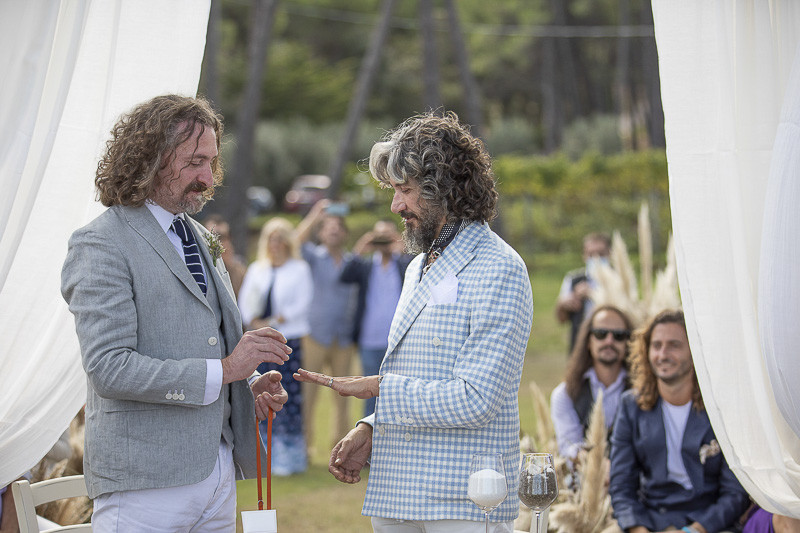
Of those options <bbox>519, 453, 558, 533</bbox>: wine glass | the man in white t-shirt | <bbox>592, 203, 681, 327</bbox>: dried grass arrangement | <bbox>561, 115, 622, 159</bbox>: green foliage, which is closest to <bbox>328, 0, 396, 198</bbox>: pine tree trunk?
<bbox>592, 203, 681, 327</bbox>: dried grass arrangement

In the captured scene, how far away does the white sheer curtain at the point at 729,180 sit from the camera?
289 cm

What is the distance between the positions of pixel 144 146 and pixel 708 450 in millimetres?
2665

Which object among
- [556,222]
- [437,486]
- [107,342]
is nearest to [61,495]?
[107,342]

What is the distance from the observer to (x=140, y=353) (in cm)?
239

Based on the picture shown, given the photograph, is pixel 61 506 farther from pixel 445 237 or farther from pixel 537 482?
pixel 537 482

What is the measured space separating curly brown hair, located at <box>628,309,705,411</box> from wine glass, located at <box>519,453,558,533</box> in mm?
1852

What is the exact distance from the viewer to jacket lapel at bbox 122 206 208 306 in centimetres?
244

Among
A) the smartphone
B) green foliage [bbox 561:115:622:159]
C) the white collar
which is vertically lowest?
the white collar

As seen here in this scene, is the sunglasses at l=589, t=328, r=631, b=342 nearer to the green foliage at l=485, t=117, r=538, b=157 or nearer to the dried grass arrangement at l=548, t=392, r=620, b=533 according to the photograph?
the dried grass arrangement at l=548, t=392, r=620, b=533

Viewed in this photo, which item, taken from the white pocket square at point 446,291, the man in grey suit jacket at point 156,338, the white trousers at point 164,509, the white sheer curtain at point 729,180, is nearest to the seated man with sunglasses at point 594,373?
the white sheer curtain at point 729,180

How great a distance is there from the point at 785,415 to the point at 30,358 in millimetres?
2284

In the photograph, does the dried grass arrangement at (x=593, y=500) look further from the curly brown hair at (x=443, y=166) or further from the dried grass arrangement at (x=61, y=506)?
the dried grass arrangement at (x=61, y=506)

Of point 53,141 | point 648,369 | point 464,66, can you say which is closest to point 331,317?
point 648,369

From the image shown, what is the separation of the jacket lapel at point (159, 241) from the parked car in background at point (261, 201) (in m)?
19.4
